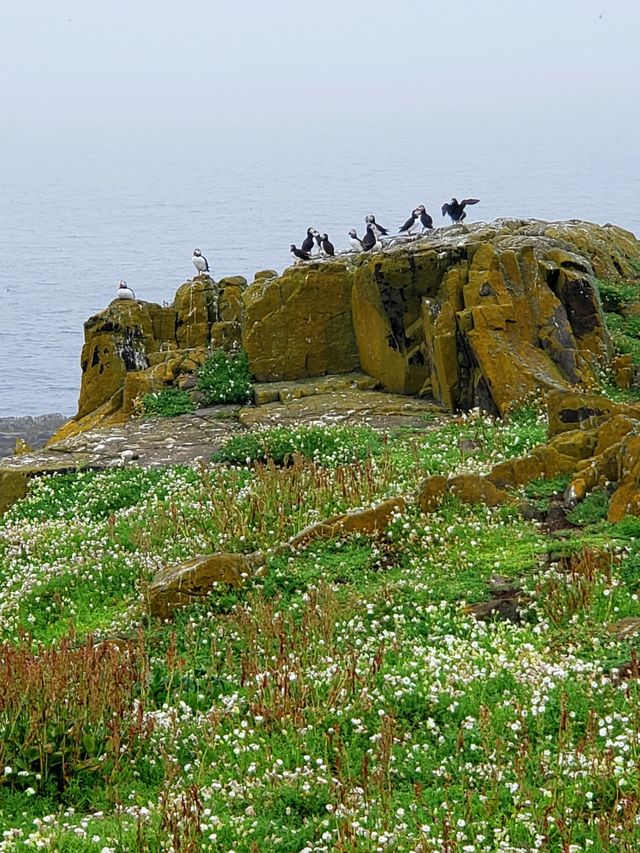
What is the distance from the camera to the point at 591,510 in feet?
48.4

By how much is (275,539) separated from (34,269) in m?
131

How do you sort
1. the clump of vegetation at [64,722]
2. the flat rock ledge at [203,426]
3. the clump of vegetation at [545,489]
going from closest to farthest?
the clump of vegetation at [64,722] → the clump of vegetation at [545,489] → the flat rock ledge at [203,426]

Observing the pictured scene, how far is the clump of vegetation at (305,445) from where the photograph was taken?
21.0 metres

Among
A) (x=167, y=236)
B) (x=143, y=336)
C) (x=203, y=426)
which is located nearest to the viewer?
Result: (x=203, y=426)

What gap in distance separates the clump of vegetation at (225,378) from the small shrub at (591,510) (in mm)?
13211

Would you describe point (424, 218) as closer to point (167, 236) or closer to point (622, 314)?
point (622, 314)

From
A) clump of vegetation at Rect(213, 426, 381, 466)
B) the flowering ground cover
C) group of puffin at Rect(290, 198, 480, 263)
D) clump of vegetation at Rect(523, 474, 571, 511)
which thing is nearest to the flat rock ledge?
clump of vegetation at Rect(213, 426, 381, 466)

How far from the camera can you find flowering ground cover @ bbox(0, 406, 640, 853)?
8.78 metres

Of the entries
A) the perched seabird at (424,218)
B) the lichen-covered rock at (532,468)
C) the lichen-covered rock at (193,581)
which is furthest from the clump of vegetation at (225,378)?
the lichen-covered rock at (193,581)

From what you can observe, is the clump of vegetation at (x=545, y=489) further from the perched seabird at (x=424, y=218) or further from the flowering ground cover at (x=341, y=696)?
the perched seabird at (x=424, y=218)

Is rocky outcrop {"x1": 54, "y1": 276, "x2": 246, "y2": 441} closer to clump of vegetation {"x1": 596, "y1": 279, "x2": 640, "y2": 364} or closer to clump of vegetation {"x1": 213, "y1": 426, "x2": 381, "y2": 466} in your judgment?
clump of vegetation {"x1": 213, "y1": 426, "x2": 381, "y2": 466}

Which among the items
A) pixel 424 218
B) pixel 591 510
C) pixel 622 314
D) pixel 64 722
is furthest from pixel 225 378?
pixel 64 722

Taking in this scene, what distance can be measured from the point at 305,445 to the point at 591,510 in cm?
782

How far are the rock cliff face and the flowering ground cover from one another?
7817mm
